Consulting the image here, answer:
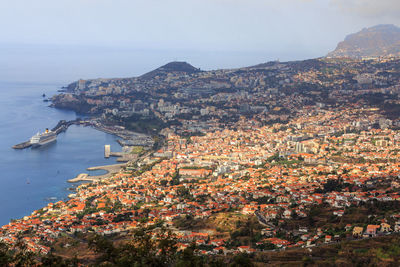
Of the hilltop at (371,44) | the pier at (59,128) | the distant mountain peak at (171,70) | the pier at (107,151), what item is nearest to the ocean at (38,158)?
the pier at (107,151)

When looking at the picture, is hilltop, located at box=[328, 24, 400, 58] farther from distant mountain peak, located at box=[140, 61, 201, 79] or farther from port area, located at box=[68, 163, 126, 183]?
port area, located at box=[68, 163, 126, 183]

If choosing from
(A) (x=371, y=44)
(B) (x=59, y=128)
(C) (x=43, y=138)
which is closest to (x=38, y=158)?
(C) (x=43, y=138)

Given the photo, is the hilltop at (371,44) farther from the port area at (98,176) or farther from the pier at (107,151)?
the port area at (98,176)

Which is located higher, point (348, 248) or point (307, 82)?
point (307, 82)

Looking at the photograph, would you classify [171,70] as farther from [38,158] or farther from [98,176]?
[98,176]

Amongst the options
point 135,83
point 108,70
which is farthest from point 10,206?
point 108,70

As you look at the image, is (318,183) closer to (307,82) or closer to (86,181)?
(86,181)

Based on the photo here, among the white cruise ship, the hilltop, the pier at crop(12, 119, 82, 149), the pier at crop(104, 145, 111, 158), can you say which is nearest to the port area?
the pier at crop(104, 145, 111, 158)
